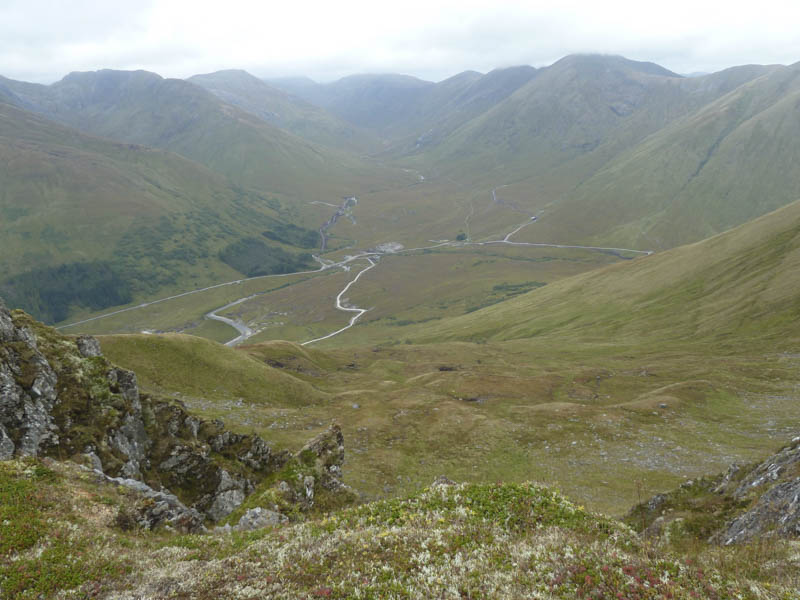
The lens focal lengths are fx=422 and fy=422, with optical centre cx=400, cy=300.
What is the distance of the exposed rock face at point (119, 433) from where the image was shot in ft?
84.8

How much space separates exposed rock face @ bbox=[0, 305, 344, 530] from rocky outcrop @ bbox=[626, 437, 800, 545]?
21065 mm

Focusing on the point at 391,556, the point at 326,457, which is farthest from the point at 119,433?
the point at 391,556

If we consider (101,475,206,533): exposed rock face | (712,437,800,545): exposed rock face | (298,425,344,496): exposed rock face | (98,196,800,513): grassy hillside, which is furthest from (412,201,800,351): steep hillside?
(101,475,206,533): exposed rock face

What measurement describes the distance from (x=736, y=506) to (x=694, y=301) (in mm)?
150141

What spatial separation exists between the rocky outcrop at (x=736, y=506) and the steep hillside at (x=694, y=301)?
104252 millimetres

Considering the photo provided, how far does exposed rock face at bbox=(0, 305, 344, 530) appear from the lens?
2584 cm

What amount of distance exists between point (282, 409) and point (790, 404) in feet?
277

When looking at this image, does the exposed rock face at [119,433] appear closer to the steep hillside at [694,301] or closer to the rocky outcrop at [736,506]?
the rocky outcrop at [736,506]

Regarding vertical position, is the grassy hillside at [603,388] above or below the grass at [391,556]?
below

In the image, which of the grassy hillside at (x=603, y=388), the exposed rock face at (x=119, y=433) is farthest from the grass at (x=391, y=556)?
the exposed rock face at (x=119, y=433)

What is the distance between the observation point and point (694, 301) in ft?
479

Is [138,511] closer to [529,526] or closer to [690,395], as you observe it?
[529,526]

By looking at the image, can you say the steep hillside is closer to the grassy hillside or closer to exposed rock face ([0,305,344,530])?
the grassy hillside

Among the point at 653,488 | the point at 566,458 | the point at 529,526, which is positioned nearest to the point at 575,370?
the point at 566,458
